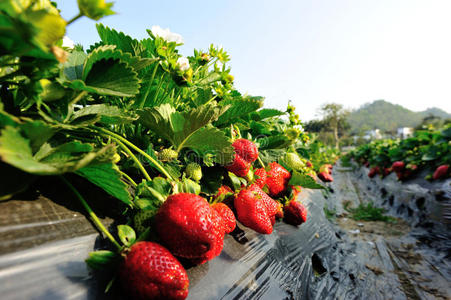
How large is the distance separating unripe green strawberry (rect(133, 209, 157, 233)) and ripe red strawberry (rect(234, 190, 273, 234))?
40 cm

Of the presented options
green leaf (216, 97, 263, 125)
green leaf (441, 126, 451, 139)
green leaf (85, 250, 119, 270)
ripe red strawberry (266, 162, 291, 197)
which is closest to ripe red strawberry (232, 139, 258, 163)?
green leaf (216, 97, 263, 125)

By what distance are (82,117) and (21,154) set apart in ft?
0.57

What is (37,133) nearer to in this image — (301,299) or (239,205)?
(239,205)

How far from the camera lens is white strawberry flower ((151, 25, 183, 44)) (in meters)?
0.77

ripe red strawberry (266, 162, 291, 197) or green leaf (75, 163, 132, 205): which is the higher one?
green leaf (75, 163, 132, 205)

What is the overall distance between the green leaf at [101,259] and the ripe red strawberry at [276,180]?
875mm

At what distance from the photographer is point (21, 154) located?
1.09ft

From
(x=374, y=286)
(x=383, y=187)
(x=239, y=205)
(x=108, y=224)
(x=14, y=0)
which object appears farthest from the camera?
(x=383, y=187)

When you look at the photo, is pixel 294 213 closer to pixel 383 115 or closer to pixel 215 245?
pixel 215 245

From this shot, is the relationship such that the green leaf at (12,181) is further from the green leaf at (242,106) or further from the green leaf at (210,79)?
the green leaf at (210,79)

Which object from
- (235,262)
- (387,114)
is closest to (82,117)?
(235,262)

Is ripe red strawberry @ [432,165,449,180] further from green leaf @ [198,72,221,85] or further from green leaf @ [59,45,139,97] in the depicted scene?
green leaf @ [59,45,139,97]

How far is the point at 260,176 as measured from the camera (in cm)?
107

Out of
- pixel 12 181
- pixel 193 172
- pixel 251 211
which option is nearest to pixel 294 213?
pixel 251 211
